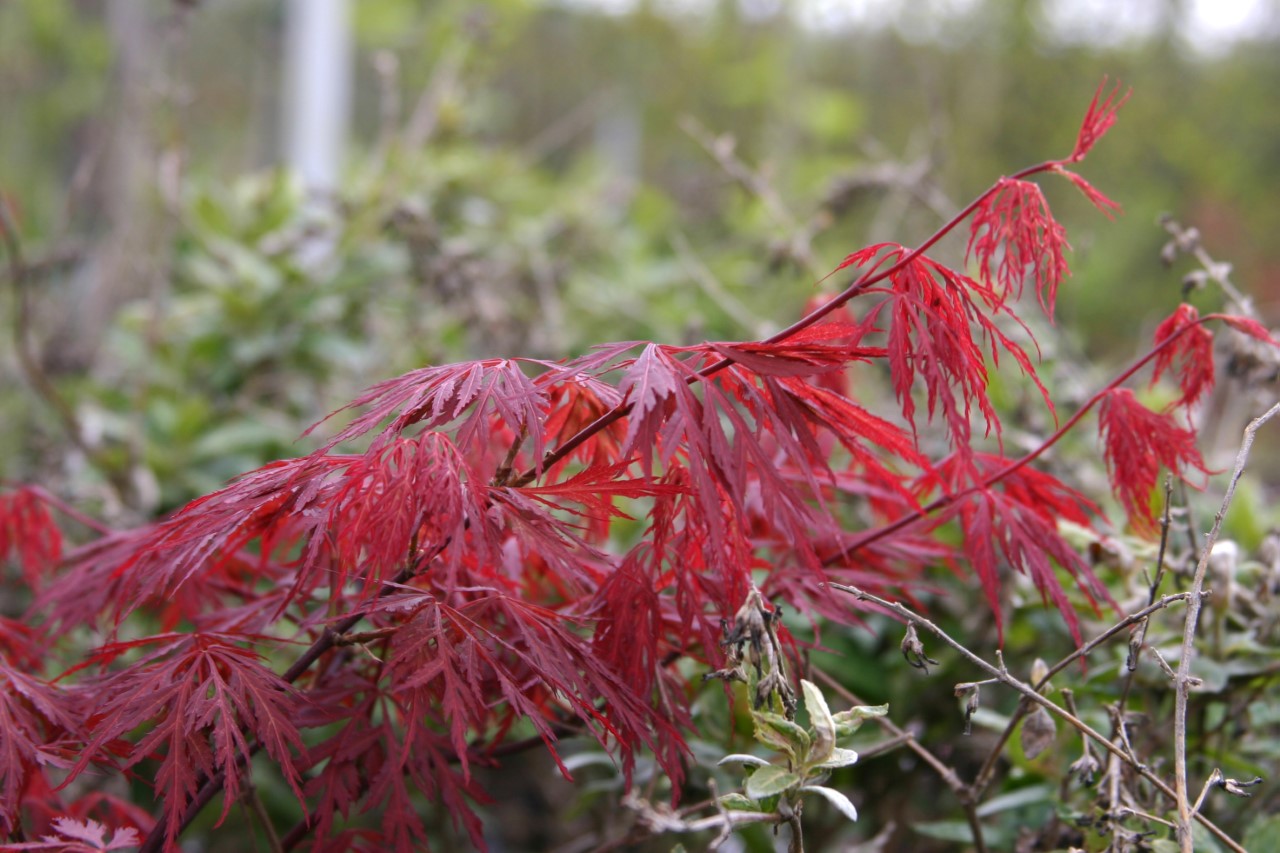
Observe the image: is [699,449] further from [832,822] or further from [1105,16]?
[1105,16]

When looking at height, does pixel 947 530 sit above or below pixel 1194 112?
below

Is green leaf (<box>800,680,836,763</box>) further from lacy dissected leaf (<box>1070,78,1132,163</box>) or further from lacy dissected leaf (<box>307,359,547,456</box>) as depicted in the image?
lacy dissected leaf (<box>1070,78,1132,163</box>)

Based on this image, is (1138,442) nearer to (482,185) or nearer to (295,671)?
(295,671)

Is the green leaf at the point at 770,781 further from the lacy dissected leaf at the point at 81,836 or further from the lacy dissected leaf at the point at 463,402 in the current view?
the lacy dissected leaf at the point at 81,836

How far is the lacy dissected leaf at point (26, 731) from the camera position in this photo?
2.75 feet

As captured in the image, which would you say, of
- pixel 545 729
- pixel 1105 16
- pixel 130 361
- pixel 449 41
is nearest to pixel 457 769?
pixel 545 729

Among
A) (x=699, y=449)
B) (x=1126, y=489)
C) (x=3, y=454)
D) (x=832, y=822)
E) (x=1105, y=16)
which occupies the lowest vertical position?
(x=832, y=822)

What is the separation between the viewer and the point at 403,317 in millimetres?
2834

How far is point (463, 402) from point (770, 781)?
0.40 m

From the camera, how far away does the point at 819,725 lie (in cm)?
86

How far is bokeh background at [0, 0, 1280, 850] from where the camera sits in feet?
7.04

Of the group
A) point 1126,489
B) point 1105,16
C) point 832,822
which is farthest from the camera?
point 1105,16

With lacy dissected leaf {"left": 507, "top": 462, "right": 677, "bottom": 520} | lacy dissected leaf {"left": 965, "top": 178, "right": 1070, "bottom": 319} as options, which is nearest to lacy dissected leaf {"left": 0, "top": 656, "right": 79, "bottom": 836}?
lacy dissected leaf {"left": 507, "top": 462, "right": 677, "bottom": 520}

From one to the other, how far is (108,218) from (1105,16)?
8521 mm
